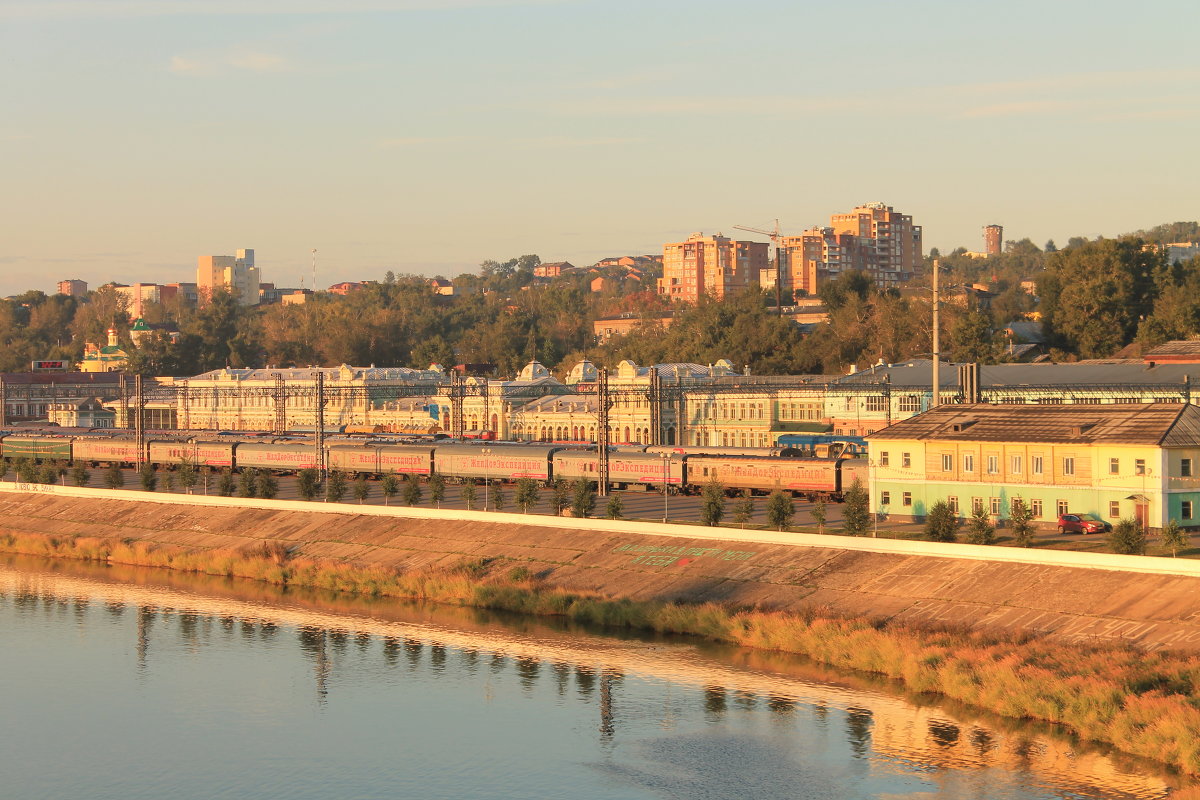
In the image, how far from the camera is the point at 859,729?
39312 millimetres

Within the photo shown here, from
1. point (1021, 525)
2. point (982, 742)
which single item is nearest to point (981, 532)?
point (1021, 525)

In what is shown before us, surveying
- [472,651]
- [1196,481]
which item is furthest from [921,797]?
[1196,481]

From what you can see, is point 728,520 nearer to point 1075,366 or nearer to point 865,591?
point 865,591

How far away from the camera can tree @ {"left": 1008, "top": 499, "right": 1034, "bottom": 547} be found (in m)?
51.0

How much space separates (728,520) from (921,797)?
3096cm

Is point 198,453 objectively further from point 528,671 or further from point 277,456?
point 528,671

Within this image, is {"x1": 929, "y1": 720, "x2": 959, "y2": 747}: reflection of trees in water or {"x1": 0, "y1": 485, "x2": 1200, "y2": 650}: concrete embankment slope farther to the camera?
{"x1": 0, "y1": 485, "x2": 1200, "y2": 650}: concrete embankment slope

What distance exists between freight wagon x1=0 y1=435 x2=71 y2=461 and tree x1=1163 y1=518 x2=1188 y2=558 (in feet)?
282

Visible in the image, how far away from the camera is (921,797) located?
34.1m

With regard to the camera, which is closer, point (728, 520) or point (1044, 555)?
point (1044, 555)

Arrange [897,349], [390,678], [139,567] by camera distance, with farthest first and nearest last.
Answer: [897,349], [139,567], [390,678]

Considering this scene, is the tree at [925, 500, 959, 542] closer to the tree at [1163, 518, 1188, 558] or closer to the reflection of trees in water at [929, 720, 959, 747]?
the tree at [1163, 518, 1188, 558]

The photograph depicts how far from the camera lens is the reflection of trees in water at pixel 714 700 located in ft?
135

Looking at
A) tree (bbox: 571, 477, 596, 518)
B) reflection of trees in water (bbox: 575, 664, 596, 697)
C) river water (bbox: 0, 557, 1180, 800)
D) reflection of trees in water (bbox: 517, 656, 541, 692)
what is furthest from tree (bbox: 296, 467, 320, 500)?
reflection of trees in water (bbox: 575, 664, 596, 697)
